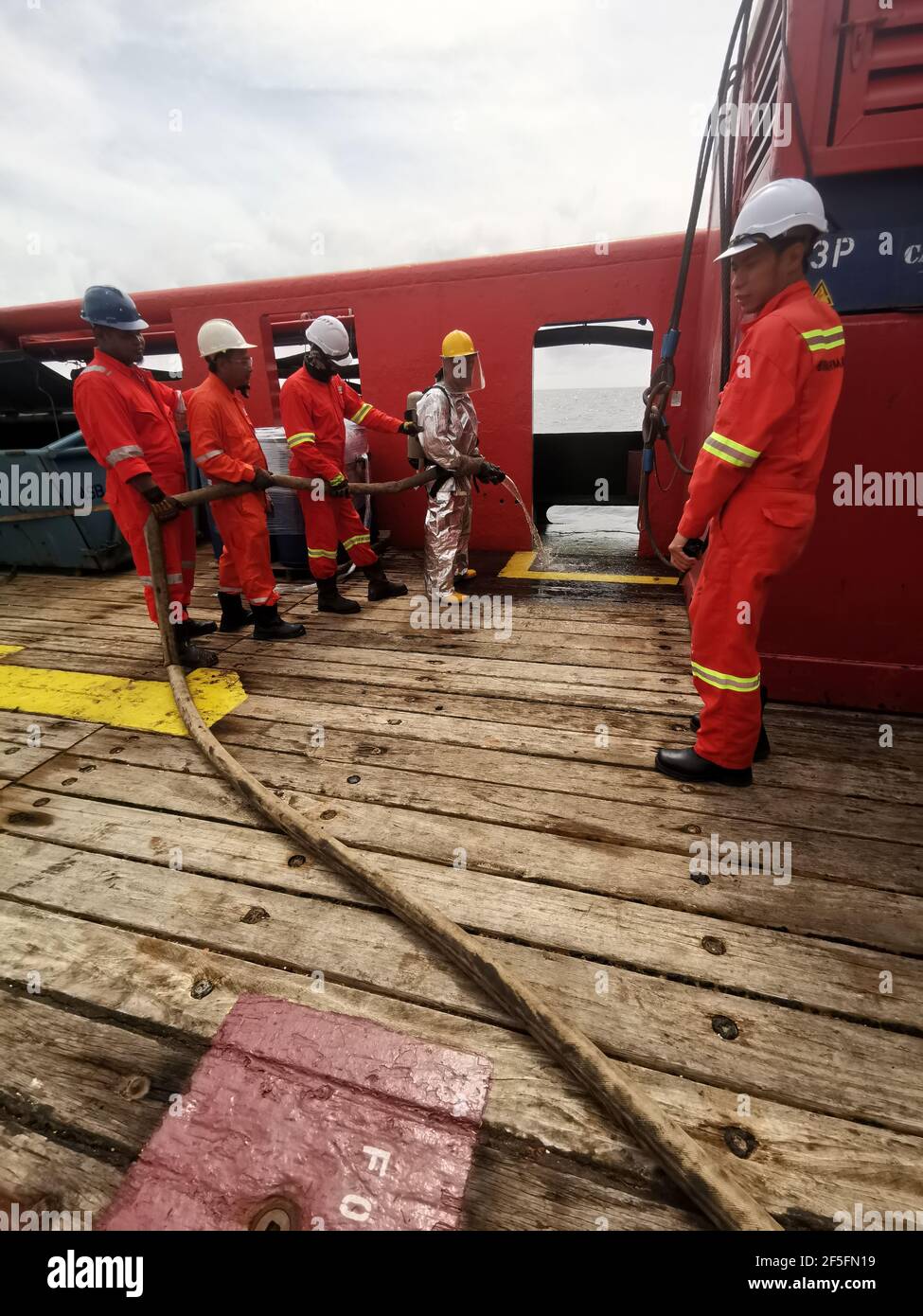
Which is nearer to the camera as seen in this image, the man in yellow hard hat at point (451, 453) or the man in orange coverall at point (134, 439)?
the man in orange coverall at point (134, 439)

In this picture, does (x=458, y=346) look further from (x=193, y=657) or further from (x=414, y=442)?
(x=193, y=657)

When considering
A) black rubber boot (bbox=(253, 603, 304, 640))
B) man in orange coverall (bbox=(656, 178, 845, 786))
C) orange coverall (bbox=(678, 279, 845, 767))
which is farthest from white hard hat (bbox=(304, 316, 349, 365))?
orange coverall (bbox=(678, 279, 845, 767))

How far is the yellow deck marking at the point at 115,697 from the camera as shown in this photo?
11.1 ft

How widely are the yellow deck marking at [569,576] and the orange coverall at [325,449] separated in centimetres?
132

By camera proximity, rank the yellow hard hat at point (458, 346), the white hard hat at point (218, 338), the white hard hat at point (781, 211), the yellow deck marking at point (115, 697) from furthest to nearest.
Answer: the yellow hard hat at point (458, 346)
the white hard hat at point (218, 338)
the yellow deck marking at point (115, 697)
the white hard hat at point (781, 211)

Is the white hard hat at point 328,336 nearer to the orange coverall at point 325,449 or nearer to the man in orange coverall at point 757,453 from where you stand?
the orange coverall at point 325,449

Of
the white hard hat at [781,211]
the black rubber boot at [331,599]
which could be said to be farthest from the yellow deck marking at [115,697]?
the white hard hat at [781,211]

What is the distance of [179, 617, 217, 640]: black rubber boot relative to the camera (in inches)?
172

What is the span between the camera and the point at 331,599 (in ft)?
16.4

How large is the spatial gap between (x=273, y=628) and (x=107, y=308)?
2.08m

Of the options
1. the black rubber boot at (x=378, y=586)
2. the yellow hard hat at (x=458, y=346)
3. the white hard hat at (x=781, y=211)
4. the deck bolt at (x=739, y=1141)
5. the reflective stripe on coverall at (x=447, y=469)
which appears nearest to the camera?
the deck bolt at (x=739, y=1141)

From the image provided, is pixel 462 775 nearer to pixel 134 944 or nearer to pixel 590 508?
pixel 134 944
